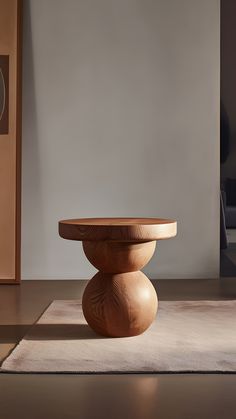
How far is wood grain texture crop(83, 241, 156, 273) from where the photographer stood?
2.52 m

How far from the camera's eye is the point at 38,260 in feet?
14.1

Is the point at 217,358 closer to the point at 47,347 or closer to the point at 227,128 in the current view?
the point at 47,347

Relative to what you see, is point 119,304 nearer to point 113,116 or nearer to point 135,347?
point 135,347

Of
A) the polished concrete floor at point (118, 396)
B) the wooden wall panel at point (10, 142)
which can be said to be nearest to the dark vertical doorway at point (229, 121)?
the wooden wall panel at point (10, 142)

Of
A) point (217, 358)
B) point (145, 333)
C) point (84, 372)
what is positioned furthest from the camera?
point (145, 333)

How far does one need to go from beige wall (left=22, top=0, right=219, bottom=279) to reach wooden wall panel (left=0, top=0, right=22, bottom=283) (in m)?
0.17

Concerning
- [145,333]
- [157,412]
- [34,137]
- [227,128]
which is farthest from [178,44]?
[157,412]

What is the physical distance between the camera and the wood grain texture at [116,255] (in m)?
2.52

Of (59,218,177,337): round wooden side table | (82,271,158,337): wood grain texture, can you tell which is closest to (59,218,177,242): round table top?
(59,218,177,337): round wooden side table

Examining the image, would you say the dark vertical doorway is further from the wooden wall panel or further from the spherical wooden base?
the spherical wooden base

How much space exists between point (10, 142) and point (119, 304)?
1938mm

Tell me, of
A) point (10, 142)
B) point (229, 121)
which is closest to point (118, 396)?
point (10, 142)

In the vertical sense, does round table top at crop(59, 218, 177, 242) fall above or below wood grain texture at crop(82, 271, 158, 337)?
above

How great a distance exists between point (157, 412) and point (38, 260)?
2.60 meters
